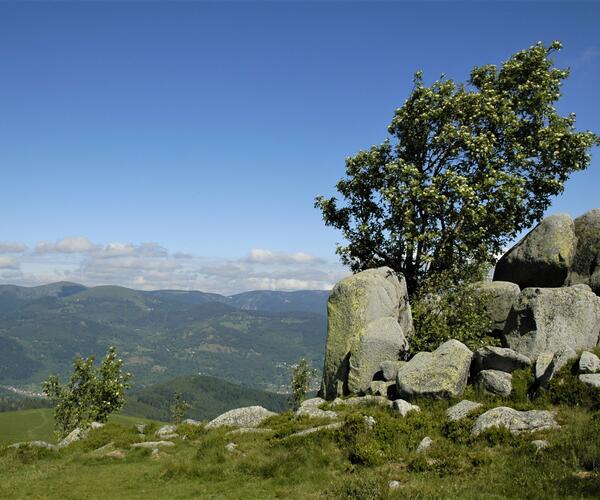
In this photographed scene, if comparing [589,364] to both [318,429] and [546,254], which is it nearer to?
[318,429]

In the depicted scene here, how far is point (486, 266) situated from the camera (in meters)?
37.7

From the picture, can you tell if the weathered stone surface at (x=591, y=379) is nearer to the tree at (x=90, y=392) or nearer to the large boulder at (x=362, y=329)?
the large boulder at (x=362, y=329)

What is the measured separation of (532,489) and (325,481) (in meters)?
7.53

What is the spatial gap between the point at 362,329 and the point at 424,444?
13.3m

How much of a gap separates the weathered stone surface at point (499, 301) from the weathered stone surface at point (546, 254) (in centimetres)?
197

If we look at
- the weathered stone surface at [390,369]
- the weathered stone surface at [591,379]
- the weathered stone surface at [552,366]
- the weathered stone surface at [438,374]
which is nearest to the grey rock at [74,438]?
the weathered stone surface at [390,369]

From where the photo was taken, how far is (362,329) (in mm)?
32969

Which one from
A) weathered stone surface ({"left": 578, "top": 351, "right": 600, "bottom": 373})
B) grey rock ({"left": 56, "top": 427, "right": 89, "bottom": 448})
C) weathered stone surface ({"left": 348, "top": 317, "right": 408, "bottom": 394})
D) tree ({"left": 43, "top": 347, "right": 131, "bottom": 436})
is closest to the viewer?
weathered stone surface ({"left": 578, "top": 351, "right": 600, "bottom": 373})

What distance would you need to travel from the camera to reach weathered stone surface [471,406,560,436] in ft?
64.4

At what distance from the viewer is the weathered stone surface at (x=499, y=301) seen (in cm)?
3500

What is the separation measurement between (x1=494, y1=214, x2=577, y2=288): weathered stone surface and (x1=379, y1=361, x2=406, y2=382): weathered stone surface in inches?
575

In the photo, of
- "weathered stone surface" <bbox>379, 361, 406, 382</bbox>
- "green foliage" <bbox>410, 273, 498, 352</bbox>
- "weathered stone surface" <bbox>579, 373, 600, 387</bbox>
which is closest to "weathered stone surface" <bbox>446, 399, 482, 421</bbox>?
"weathered stone surface" <bbox>579, 373, 600, 387</bbox>

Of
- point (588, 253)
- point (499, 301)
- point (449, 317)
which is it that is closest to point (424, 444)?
point (449, 317)

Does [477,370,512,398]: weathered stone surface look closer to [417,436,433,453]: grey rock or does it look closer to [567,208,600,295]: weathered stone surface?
[417,436,433,453]: grey rock
